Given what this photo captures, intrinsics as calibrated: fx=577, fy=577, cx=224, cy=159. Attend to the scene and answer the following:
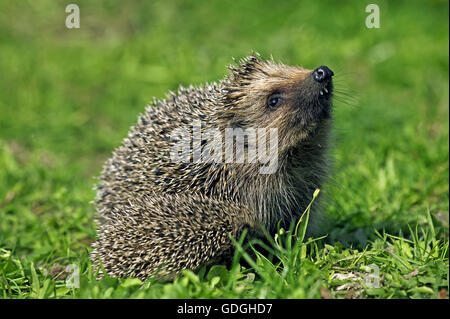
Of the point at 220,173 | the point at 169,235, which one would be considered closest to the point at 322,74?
the point at 220,173

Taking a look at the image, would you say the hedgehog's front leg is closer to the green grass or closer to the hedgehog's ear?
the green grass

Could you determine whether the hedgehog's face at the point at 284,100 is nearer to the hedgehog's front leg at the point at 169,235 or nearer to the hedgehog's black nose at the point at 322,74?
the hedgehog's black nose at the point at 322,74

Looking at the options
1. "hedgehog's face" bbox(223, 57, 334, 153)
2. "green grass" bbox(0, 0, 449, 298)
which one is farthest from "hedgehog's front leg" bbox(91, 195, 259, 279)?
"hedgehog's face" bbox(223, 57, 334, 153)

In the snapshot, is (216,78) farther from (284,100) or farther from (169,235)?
(169,235)

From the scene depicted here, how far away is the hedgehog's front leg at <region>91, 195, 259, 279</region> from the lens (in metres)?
5.20

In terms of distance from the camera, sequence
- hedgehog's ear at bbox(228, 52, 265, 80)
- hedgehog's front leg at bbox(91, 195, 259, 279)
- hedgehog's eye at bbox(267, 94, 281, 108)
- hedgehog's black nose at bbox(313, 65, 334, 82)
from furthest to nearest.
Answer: hedgehog's ear at bbox(228, 52, 265, 80) → hedgehog's eye at bbox(267, 94, 281, 108) → hedgehog's black nose at bbox(313, 65, 334, 82) → hedgehog's front leg at bbox(91, 195, 259, 279)

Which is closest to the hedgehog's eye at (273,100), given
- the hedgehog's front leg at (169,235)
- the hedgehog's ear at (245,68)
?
the hedgehog's ear at (245,68)

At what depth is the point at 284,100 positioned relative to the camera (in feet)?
18.7

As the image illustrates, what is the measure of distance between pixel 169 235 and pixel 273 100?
1693mm

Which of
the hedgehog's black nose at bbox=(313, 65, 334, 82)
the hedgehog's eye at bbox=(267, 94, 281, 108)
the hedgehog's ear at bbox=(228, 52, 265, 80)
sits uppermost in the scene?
the hedgehog's ear at bbox=(228, 52, 265, 80)

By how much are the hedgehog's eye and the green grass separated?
45.5 inches

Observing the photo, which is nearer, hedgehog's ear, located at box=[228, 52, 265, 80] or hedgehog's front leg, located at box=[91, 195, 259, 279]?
hedgehog's front leg, located at box=[91, 195, 259, 279]

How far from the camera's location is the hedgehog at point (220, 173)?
5277mm

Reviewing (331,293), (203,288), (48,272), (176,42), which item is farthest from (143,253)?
(176,42)
